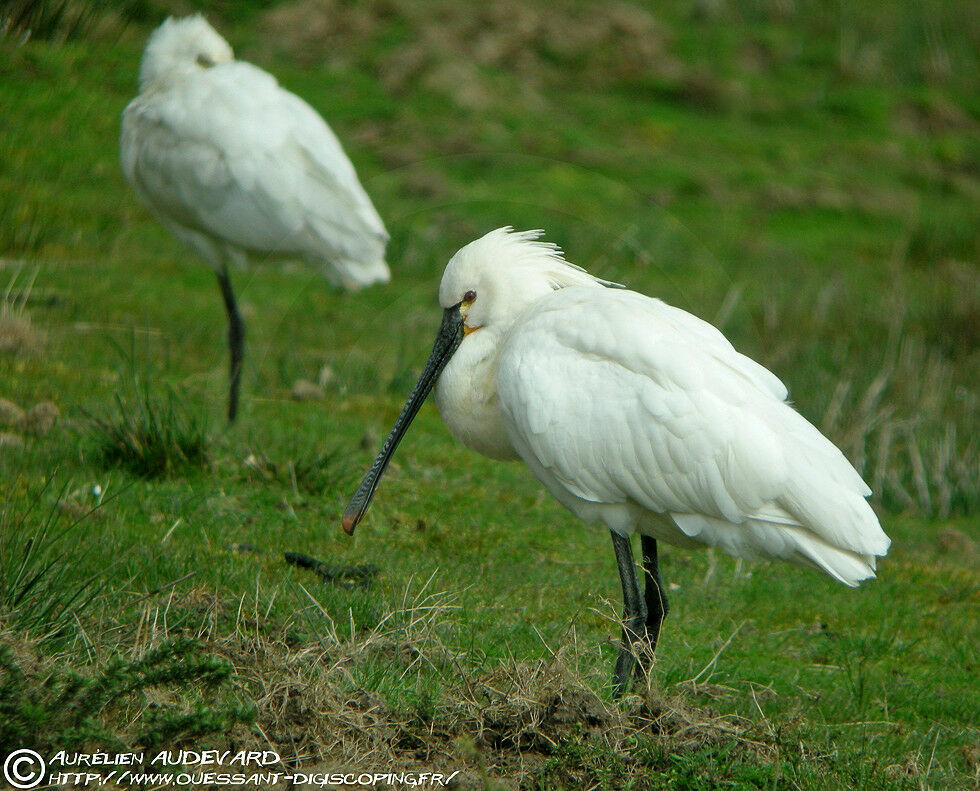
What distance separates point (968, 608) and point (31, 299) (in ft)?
17.8

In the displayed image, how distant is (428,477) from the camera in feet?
27.2

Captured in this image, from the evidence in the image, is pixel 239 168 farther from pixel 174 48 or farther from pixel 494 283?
pixel 494 283

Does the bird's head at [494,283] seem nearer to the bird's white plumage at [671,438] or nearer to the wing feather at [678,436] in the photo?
the bird's white plumage at [671,438]

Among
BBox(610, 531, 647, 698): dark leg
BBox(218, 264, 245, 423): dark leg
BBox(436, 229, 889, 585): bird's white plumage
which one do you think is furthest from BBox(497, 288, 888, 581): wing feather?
BBox(218, 264, 245, 423): dark leg

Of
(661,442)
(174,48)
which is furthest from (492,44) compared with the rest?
(661,442)

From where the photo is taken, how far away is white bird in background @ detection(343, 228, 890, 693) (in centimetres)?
503

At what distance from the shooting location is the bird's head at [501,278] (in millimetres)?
5941

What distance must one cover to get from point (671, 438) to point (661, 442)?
0.14 ft

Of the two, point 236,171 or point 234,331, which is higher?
point 236,171

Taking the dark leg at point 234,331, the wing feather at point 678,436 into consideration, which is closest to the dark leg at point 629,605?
the wing feather at point 678,436

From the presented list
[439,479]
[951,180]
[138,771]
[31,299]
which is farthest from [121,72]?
[951,180]

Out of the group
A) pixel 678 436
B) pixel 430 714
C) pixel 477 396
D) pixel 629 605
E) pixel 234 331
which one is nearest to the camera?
pixel 430 714

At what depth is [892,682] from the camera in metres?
6.21

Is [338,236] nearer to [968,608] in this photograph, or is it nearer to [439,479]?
[439,479]
